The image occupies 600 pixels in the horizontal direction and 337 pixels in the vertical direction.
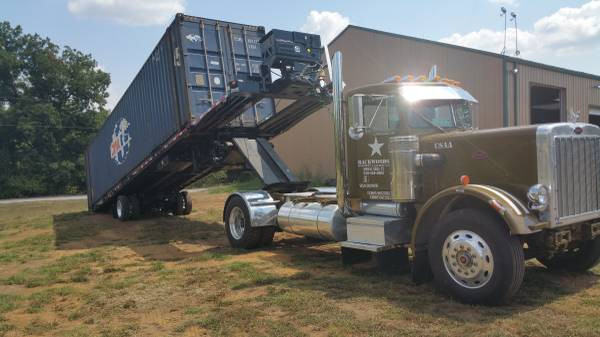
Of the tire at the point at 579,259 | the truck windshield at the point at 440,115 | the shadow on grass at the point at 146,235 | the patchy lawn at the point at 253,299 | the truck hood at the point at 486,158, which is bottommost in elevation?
the shadow on grass at the point at 146,235

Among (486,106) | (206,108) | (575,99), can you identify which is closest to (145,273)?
(206,108)

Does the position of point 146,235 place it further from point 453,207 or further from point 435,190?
point 453,207

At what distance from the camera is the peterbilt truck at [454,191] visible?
15.4 ft

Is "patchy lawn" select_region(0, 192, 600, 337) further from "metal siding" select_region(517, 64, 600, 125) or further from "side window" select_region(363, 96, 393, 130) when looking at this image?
"metal siding" select_region(517, 64, 600, 125)

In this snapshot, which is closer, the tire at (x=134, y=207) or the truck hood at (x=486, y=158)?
the truck hood at (x=486, y=158)

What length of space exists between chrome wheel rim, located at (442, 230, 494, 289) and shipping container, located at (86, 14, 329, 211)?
13.6 feet

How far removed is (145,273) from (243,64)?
5210 mm

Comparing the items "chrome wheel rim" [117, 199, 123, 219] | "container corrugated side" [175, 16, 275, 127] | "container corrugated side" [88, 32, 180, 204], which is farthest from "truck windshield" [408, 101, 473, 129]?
"chrome wheel rim" [117, 199, 123, 219]

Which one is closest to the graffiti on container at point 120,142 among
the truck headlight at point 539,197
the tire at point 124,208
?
the tire at point 124,208

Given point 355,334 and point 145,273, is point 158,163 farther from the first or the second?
point 355,334

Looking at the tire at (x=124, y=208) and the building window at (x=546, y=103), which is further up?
the building window at (x=546, y=103)

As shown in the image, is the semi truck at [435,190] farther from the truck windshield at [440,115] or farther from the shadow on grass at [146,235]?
the shadow on grass at [146,235]

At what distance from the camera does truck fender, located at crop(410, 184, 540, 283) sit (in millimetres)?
4496

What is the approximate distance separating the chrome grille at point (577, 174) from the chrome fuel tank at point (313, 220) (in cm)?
290
